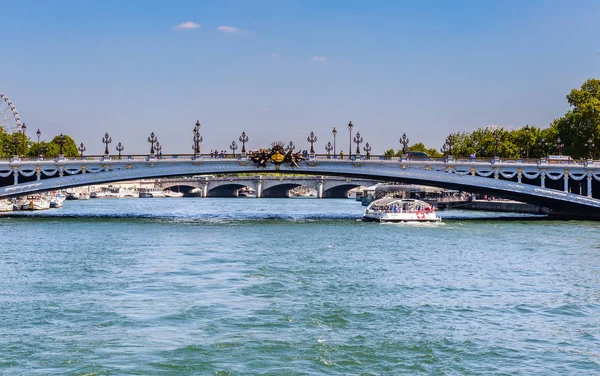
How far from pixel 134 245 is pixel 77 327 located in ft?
76.0

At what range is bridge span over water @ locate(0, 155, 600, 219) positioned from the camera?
6706 centimetres

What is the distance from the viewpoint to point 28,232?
5372 centimetres

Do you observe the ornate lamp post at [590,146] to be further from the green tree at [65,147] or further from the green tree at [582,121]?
the green tree at [65,147]

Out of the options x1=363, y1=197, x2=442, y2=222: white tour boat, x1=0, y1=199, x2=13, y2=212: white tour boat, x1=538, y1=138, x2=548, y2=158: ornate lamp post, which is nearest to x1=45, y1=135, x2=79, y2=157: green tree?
x1=0, y1=199, x2=13, y2=212: white tour boat

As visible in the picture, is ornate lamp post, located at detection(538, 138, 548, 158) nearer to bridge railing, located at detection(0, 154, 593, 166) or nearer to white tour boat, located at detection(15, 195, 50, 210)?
bridge railing, located at detection(0, 154, 593, 166)

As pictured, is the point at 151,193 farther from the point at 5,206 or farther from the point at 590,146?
the point at 590,146

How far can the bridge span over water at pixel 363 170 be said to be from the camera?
220 feet

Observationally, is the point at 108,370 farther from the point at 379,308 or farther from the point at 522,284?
the point at 522,284

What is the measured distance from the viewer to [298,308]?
80.1ft

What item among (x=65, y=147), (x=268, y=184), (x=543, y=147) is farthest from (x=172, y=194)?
(x=543, y=147)

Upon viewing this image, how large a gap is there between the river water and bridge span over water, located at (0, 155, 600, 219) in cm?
2093

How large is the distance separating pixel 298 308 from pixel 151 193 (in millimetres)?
157728

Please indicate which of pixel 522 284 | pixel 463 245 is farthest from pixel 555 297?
pixel 463 245

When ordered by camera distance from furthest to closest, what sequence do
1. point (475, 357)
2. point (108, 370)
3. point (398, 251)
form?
point (398, 251), point (475, 357), point (108, 370)
